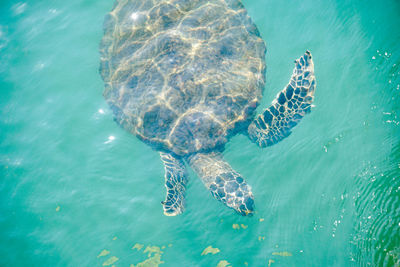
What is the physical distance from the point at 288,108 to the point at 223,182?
206cm

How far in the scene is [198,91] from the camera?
4.82 meters

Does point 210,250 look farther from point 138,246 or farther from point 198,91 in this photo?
point 198,91

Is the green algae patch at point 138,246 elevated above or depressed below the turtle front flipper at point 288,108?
below

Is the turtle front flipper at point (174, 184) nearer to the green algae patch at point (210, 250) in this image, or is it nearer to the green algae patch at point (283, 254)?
the green algae patch at point (210, 250)

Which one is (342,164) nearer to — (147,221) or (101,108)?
(147,221)

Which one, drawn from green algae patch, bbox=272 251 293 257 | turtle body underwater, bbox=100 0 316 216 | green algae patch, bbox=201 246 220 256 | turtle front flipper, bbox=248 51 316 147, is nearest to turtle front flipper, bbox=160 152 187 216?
turtle body underwater, bbox=100 0 316 216

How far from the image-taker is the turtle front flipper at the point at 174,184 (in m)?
4.97

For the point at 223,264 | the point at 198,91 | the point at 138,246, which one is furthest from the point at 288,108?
the point at 138,246

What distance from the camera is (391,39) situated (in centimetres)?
591

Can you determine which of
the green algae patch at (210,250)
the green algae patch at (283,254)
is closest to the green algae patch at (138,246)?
the green algae patch at (210,250)

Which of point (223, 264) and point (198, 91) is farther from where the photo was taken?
point (223, 264)

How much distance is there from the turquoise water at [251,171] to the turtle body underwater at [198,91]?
652 mm

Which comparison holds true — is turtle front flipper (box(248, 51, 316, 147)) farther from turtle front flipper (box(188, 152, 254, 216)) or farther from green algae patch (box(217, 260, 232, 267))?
green algae patch (box(217, 260, 232, 267))

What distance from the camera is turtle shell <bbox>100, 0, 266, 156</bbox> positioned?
486 centimetres
